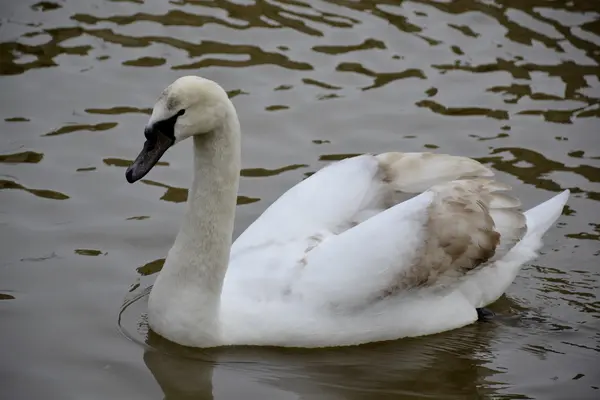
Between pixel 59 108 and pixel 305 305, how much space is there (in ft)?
13.9

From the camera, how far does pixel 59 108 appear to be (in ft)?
35.3

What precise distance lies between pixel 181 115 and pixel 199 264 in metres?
1.00

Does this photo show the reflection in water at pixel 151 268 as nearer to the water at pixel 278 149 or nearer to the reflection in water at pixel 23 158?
the water at pixel 278 149

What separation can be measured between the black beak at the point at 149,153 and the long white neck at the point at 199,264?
28cm

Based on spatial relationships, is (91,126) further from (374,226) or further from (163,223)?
(374,226)

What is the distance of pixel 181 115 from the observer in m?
7.03

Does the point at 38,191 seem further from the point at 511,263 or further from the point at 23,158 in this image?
the point at 511,263

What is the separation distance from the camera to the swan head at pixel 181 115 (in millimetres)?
6988

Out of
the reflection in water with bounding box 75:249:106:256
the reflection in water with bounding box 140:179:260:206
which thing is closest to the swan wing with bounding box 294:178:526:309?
the reflection in water with bounding box 75:249:106:256

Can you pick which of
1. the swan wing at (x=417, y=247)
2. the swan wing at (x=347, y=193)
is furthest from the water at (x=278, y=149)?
the swan wing at (x=347, y=193)

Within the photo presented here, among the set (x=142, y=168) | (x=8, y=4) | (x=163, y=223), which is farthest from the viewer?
(x=8, y=4)

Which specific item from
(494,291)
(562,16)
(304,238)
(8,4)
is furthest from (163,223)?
(562,16)

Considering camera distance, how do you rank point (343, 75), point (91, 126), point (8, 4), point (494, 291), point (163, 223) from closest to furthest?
1. point (494, 291)
2. point (163, 223)
3. point (91, 126)
4. point (343, 75)
5. point (8, 4)

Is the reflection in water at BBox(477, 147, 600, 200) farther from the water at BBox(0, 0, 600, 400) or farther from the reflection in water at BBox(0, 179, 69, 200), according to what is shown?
the reflection in water at BBox(0, 179, 69, 200)
